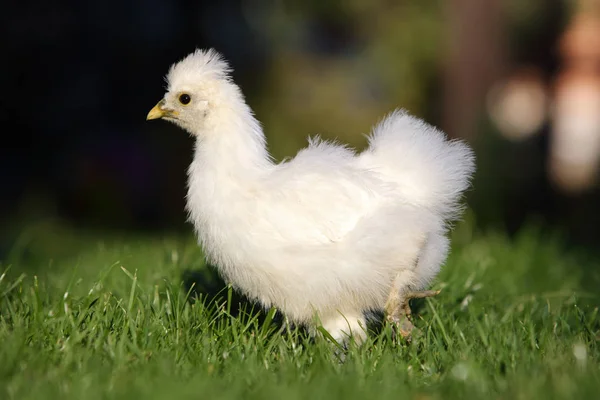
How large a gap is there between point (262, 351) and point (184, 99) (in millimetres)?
1526

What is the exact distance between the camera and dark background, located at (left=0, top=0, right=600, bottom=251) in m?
10.3

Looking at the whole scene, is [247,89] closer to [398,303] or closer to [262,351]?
[398,303]

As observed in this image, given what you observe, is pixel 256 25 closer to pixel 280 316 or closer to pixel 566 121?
pixel 566 121

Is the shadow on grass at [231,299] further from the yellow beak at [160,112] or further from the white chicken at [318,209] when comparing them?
the yellow beak at [160,112]

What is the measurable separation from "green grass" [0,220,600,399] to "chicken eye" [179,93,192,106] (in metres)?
1.08

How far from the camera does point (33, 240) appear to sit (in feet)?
28.8

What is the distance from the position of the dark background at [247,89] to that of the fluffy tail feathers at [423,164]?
5.44 meters

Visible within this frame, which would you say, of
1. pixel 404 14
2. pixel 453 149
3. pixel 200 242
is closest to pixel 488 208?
pixel 404 14

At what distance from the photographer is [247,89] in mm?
13281

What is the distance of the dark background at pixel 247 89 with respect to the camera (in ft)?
33.8

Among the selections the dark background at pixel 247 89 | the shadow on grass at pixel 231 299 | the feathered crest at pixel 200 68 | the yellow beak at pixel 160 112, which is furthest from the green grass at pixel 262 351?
the dark background at pixel 247 89

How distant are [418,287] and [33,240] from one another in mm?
5858

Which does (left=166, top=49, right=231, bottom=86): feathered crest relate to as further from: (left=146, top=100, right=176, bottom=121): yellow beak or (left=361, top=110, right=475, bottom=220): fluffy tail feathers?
(left=361, top=110, right=475, bottom=220): fluffy tail feathers

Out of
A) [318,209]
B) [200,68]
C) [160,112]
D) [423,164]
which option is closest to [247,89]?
[160,112]
